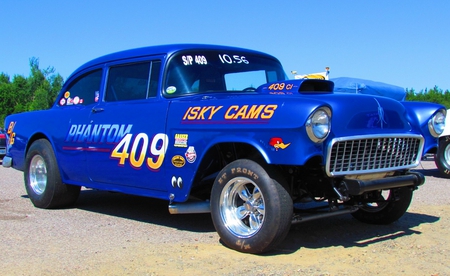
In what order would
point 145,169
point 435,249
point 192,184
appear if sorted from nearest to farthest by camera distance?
point 435,249
point 192,184
point 145,169

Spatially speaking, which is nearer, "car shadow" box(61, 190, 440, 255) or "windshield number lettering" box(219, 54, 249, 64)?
"car shadow" box(61, 190, 440, 255)

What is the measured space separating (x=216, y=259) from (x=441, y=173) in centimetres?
783

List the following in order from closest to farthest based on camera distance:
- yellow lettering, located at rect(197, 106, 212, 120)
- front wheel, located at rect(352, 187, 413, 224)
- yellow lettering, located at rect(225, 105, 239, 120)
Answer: yellow lettering, located at rect(225, 105, 239, 120) < yellow lettering, located at rect(197, 106, 212, 120) < front wheel, located at rect(352, 187, 413, 224)

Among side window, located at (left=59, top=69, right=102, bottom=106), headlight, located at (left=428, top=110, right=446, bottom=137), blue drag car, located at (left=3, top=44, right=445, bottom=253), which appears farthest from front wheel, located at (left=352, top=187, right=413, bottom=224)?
Result: side window, located at (left=59, top=69, right=102, bottom=106)

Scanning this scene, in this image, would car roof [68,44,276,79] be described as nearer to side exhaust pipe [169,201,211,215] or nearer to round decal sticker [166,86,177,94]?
round decal sticker [166,86,177,94]

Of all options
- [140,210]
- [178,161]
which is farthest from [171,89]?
[140,210]

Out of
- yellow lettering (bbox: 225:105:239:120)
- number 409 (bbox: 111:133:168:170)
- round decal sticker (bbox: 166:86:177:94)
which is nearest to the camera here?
yellow lettering (bbox: 225:105:239:120)

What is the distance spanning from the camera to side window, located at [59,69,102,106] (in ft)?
20.9

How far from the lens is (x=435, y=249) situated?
4.59m

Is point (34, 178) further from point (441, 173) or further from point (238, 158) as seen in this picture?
point (441, 173)

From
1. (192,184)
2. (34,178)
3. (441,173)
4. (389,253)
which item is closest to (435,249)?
(389,253)

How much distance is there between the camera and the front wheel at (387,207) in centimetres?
524

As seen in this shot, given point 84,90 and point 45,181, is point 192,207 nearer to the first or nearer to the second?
point 84,90

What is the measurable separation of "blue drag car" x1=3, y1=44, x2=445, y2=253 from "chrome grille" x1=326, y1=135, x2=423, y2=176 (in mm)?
10
